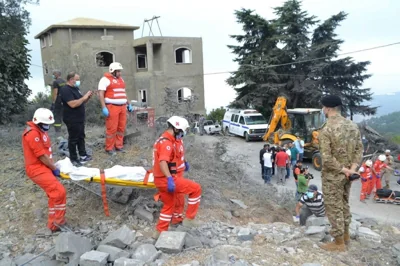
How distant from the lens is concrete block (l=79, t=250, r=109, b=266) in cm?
412

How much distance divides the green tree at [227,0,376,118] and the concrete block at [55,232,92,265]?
22.2 m

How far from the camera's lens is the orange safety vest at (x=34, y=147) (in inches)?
192

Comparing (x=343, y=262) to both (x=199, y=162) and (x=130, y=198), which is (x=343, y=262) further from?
(x=199, y=162)

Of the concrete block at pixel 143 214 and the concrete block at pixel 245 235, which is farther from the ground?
the concrete block at pixel 143 214

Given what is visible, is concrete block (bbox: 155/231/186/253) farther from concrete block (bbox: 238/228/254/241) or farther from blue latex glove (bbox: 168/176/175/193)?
concrete block (bbox: 238/228/254/241)

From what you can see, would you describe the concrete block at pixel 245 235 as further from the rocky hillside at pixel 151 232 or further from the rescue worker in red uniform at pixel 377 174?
the rescue worker in red uniform at pixel 377 174

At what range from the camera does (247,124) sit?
22.0 meters

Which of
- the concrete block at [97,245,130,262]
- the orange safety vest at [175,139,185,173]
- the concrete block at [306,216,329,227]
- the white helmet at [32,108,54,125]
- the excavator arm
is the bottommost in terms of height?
the concrete block at [306,216,329,227]

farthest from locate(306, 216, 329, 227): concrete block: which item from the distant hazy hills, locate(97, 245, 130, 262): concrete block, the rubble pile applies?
the distant hazy hills

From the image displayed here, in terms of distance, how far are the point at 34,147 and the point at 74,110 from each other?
1745mm

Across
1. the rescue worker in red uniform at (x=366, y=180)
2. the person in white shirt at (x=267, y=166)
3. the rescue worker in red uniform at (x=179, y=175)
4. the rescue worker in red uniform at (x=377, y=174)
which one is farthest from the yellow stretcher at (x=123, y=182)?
the rescue worker in red uniform at (x=377, y=174)

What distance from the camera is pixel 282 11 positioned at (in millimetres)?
26172

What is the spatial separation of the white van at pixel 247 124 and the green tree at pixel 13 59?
39.4ft

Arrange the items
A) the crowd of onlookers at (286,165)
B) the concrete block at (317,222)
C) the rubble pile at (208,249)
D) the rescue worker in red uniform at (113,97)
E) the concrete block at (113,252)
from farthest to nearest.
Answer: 1. the crowd of onlookers at (286,165)
2. the rescue worker in red uniform at (113,97)
3. the concrete block at (317,222)
4. the concrete block at (113,252)
5. the rubble pile at (208,249)
